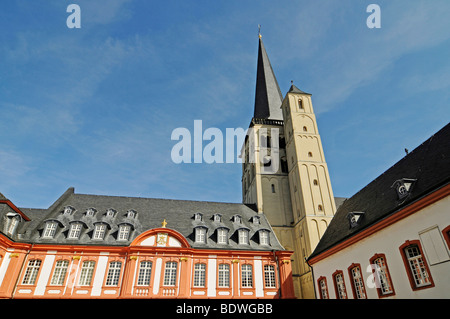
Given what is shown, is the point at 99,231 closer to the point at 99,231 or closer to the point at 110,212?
the point at 99,231

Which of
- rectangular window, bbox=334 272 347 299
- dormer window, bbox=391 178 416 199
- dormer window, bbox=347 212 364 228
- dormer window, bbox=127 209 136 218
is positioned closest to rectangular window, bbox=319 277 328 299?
rectangular window, bbox=334 272 347 299

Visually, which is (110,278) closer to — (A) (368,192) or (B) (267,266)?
(B) (267,266)

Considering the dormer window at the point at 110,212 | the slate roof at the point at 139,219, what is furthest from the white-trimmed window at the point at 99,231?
the dormer window at the point at 110,212

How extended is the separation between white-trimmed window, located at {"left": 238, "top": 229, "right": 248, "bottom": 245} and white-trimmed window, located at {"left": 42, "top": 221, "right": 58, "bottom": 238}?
17.4 m

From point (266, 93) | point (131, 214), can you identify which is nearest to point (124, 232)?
point (131, 214)

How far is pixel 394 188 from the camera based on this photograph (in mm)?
17469

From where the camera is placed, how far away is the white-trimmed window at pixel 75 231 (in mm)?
25656

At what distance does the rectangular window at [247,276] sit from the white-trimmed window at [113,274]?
10.9 meters

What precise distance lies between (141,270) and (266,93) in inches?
1491

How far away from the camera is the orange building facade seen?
75.4 ft

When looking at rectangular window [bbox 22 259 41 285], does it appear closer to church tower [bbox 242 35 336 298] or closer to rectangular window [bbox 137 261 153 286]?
rectangular window [bbox 137 261 153 286]

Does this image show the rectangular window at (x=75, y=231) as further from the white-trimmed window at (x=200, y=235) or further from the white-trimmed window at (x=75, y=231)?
the white-trimmed window at (x=200, y=235)

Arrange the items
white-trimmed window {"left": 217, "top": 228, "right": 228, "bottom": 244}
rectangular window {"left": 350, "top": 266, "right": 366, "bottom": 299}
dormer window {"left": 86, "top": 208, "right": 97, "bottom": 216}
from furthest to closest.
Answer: dormer window {"left": 86, "top": 208, "right": 97, "bottom": 216}, white-trimmed window {"left": 217, "top": 228, "right": 228, "bottom": 244}, rectangular window {"left": 350, "top": 266, "right": 366, "bottom": 299}
